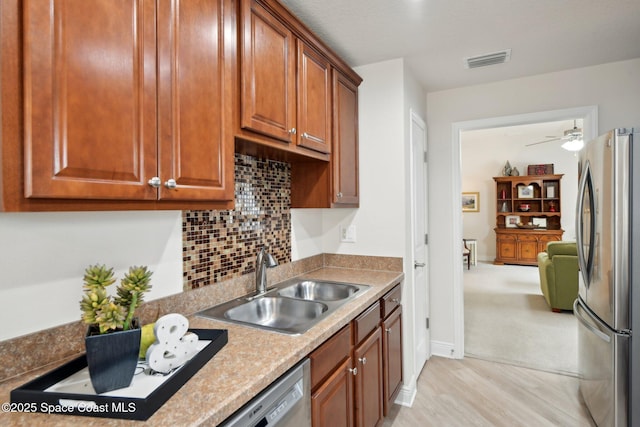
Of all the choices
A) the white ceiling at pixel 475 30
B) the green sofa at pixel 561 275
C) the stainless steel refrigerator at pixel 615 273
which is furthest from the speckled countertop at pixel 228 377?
the green sofa at pixel 561 275

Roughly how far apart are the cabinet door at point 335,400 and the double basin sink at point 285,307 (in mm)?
263

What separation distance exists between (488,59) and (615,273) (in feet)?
5.43

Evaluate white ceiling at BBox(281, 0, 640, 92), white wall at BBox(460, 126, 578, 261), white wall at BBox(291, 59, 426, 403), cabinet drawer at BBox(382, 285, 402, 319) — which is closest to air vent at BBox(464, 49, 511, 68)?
white ceiling at BBox(281, 0, 640, 92)

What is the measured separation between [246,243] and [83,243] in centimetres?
87

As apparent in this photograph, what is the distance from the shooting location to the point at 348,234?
260cm

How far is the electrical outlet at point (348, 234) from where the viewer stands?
2580 mm

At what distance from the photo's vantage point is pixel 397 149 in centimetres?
242

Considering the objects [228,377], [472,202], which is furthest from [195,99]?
[472,202]

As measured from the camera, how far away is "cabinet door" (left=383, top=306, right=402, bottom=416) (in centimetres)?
206

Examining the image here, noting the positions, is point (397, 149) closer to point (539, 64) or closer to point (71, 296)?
point (539, 64)

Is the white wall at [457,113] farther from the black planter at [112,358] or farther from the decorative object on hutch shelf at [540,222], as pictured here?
the decorative object on hutch shelf at [540,222]

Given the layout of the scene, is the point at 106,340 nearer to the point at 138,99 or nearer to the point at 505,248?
the point at 138,99

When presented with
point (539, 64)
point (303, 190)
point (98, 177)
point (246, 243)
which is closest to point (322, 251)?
point (303, 190)

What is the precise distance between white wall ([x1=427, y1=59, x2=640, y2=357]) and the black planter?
281cm
